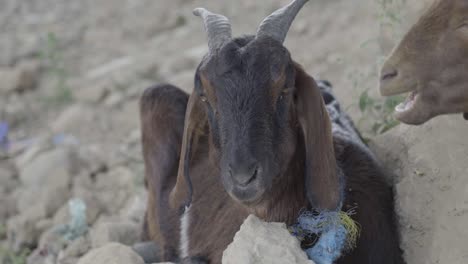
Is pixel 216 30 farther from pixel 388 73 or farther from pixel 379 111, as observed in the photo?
pixel 379 111

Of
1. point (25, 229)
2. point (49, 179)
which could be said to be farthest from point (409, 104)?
point (49, 179)

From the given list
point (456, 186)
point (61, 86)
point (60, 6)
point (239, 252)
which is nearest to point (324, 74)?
point (61, 86)

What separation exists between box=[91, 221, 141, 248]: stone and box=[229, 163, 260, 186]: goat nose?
6.67 feet

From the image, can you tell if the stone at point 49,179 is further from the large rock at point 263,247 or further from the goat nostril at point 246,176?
the goat nostril at point 246,176

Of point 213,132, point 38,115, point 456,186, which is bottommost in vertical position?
point 38,115

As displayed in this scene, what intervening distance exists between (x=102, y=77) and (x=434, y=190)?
248 inches

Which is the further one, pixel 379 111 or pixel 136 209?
pixel 136 209

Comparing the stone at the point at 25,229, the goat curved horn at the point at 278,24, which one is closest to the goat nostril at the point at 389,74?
the goat curved horn at the point at 278,24

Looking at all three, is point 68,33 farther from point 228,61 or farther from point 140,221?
point 228,61

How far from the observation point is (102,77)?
9.71 metres

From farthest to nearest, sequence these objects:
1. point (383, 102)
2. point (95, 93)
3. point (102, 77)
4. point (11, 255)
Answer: point (102, 77), point (95, 93), point (11, 255), point (383, 102)

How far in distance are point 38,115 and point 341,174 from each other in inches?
230

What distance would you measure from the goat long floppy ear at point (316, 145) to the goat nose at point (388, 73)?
12.7 inches

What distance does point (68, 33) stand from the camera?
37.1 ft
